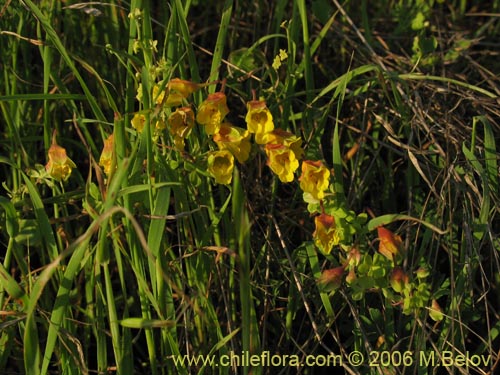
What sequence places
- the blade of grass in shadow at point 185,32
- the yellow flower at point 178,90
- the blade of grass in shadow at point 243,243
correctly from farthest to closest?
the blade of grass in shadow at point 185,32 < the yellow flower at point 178,90 < the blade of grass in shadow at point 243,243

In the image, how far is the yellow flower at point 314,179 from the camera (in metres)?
1.17

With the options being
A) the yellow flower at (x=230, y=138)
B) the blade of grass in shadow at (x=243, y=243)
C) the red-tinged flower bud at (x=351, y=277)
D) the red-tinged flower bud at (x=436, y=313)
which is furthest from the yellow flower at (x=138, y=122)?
the red-tinged flower bud at (x=436, y=313)

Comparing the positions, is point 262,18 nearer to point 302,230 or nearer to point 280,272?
point 302,230

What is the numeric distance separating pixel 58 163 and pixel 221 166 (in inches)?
10.2

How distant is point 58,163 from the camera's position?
1.17 meters

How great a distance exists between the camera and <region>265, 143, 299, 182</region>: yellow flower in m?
1.16

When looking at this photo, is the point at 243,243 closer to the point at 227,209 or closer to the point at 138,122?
the point at 138,122

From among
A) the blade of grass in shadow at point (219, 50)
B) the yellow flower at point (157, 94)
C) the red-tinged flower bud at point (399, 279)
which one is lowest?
the red-tinged flower bud at point (399, 279)

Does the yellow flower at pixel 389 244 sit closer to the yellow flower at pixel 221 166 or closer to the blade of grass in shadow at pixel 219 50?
the yellow flower at pixel 221 166

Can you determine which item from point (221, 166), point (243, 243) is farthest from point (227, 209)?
point (243, 243)

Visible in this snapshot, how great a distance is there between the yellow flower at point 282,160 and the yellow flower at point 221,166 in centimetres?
6

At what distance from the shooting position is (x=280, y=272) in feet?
4.54

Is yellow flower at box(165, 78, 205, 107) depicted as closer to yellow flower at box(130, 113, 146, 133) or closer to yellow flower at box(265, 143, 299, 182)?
yellow flower at box(130, 113, 146, 133)

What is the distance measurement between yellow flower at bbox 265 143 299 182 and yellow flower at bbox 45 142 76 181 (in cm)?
31
